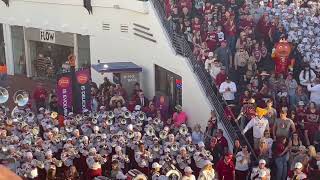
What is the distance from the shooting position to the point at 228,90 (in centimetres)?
1241

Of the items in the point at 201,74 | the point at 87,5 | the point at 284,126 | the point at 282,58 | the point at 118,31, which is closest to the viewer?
the point at 284,126

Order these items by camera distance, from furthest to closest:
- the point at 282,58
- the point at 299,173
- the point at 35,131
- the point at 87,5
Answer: the point at 87,5 < the point at 282,58 < the point at 35,131 < the point at 299,173

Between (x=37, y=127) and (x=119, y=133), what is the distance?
1890 millimetres

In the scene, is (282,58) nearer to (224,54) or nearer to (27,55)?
(224,54)

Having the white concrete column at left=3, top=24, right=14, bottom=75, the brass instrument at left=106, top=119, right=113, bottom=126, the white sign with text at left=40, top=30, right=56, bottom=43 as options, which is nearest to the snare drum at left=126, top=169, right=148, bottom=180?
the brass instrument at left=106, top=119, right=113, bottom=126

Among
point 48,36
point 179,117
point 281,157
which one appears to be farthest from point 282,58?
point 48,36

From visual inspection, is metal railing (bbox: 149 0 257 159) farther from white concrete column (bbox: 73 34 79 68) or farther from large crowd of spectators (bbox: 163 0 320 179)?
white concrete column (bbox: 73 34 79 68)

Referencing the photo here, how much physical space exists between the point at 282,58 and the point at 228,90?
1.76 meters

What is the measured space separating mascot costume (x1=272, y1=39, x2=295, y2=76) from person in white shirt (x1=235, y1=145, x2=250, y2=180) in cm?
360

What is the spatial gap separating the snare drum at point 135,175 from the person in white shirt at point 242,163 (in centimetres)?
192

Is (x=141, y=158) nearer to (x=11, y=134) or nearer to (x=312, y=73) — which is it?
(x=11, y=134)

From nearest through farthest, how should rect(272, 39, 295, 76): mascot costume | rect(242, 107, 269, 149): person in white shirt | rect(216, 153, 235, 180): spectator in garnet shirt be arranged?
rect(216, 153, 235, 180): spectator in garnet shirt → rect(242, 107, 269, 149): person in white shirt → rect(272, 39, 295, 76): mascot costume

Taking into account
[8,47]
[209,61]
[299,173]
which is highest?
[8,47]

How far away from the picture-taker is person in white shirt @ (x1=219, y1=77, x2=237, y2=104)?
1235cm
